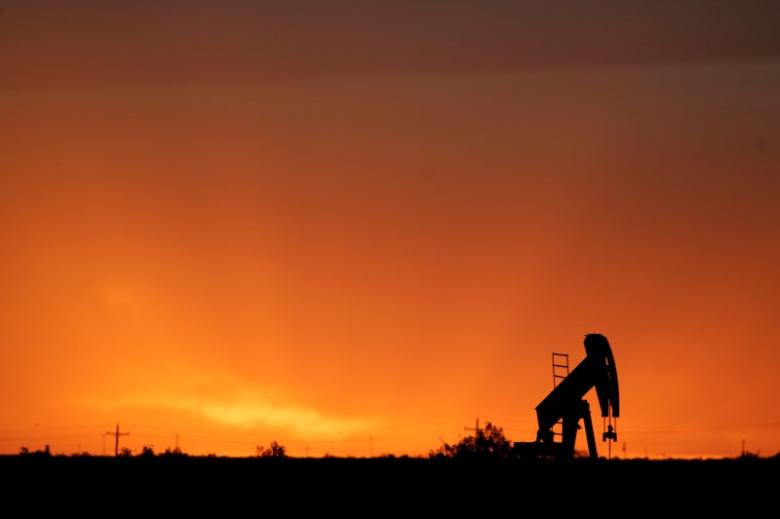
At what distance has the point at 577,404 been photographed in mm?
40844

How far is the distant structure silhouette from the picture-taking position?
3978 centimetres

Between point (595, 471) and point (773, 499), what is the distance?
3.24m

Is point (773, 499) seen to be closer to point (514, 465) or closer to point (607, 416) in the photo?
point (514, 465)

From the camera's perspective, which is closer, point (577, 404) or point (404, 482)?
point (404, 482)

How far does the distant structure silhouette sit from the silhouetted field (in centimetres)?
1183

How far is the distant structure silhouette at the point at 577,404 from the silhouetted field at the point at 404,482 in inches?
466

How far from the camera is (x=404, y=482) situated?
26.5 m

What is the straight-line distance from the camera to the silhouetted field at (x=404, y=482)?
Answer: 25.6 meters

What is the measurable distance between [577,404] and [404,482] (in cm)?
1516

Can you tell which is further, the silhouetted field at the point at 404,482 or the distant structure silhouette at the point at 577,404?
the distant structure silhouette at the point at 577,404

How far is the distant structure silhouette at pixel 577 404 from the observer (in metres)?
39.8

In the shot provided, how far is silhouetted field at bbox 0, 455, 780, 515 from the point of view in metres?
25.6

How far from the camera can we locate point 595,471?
2689cm

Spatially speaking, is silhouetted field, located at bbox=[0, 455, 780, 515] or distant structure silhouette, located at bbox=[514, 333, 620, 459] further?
distant structure silhouette, located at bbox=[514, 333, 620, 459]
